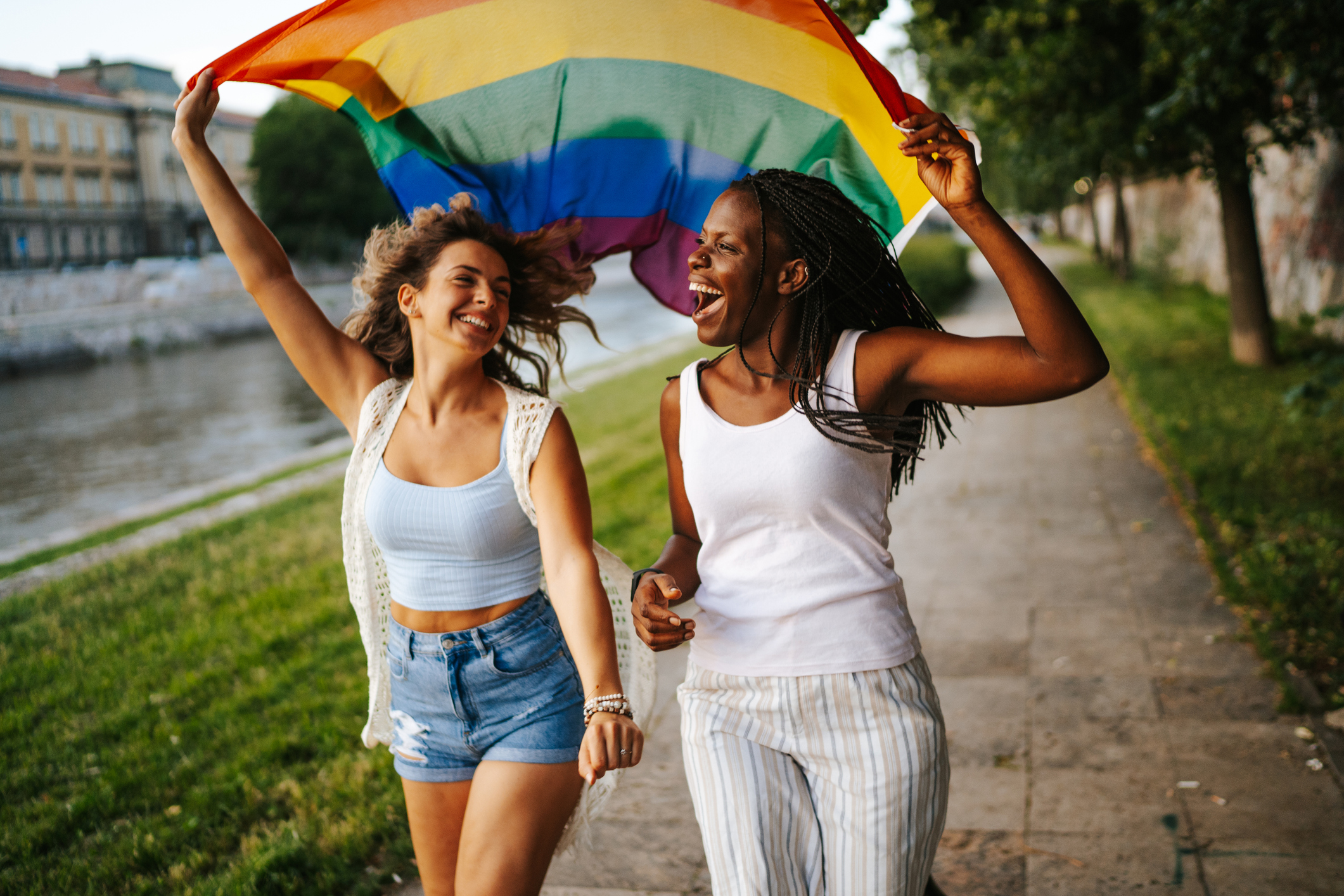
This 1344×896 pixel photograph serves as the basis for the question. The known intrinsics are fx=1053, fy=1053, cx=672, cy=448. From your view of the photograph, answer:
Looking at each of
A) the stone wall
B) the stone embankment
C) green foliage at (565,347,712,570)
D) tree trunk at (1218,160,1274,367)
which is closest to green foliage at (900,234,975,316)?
the stone wall

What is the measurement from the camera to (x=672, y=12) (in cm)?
263

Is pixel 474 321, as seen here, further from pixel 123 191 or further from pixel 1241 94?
pixel 123 191

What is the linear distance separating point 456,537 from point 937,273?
21.7 metres

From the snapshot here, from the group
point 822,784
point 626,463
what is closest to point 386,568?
point 822,784

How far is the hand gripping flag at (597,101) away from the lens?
2.60 metres

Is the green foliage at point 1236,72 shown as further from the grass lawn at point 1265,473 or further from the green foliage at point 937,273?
the green foliage at point 937,273

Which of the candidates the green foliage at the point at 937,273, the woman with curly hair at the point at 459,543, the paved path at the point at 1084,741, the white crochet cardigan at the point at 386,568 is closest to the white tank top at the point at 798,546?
the woman with curly hair at the point at 459,543

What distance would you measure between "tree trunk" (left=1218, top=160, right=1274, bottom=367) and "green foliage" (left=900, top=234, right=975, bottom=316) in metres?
5.03

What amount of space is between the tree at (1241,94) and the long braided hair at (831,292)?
4883 mm

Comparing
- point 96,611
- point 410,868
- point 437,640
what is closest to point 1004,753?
point 410,868

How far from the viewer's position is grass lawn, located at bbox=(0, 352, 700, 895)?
3.66 meters

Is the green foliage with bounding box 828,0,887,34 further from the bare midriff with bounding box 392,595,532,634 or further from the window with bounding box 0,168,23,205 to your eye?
the window with bounding box 0,168,23,205

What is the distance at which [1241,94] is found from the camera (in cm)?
798

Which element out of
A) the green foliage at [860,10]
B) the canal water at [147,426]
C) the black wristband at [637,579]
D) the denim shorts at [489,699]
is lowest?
the canal water at [147,426]
